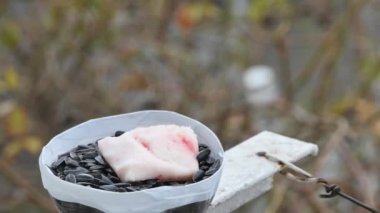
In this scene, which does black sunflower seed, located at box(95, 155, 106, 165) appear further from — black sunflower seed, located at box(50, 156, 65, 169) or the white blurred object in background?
the white blurred object in background

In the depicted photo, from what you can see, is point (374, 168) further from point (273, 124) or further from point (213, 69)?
point (213, 69)

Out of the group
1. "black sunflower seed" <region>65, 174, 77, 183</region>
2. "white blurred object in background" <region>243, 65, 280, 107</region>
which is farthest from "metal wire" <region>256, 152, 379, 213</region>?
"white blurred object in background" <region>243, 65, 280, 107</region>

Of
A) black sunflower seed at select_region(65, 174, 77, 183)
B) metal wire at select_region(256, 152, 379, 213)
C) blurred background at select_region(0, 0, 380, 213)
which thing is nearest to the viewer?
black sunflower seed at select_region(65, 174, 77, 183)

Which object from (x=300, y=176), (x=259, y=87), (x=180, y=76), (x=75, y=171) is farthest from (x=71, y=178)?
(x=259, y=87)

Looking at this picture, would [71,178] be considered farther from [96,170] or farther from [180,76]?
[180,76]

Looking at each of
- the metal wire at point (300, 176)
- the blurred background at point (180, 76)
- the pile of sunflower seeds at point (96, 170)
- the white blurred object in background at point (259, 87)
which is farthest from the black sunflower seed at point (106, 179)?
the white blurred object in background at point (259, 87)
